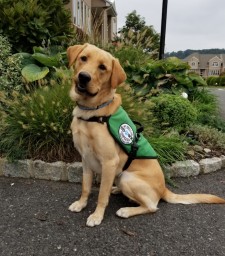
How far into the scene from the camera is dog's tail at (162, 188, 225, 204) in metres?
3.33

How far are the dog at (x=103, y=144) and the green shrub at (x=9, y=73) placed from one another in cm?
241

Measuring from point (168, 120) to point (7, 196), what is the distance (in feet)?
9.95

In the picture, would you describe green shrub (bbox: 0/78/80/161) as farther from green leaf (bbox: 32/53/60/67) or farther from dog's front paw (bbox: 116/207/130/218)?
green leaf (bbox: 32/53/60/67)

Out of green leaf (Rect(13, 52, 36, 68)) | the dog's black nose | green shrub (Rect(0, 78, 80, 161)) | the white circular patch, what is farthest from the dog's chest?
green leaf (Rect(13, 52, 36, 68))

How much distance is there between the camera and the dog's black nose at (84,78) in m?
2.76

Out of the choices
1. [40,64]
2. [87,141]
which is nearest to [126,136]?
[87,141]

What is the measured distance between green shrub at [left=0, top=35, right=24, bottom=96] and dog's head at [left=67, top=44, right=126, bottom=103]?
2.47m

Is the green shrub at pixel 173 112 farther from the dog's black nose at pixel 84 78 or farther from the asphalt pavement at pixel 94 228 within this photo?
the dog's black nose at pixel 84 78

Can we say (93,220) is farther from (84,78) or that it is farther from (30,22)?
(30,22)

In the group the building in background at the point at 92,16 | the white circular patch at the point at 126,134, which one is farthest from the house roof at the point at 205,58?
the white circular patch at the point at 126,134

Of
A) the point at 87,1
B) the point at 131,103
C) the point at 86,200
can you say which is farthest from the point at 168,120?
the point at 87,1

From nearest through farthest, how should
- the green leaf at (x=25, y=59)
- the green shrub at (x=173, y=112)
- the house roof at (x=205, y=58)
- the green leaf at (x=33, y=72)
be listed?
the green leaf at (x=33, y=72) → the green shrub at (x=173, y=112) → the green leaf at (x=25, y=59) → the house roof at (x=205, y=58)

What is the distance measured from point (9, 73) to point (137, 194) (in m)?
3.39

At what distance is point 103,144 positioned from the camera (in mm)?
2984
